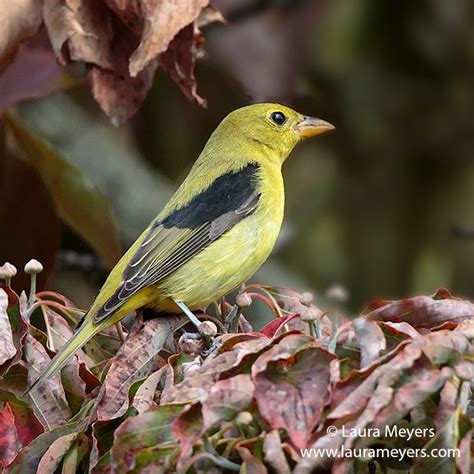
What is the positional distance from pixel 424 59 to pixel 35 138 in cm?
346

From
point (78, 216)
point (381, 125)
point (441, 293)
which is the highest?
point (441, 293)

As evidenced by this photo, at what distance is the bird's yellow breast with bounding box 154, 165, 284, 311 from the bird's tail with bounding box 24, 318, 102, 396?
1.94ft

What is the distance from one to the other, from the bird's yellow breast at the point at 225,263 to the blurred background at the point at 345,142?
75.4 inches

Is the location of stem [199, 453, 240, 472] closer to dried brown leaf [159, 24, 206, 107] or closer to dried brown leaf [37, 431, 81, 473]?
dried brown leaf [37, 431, 81, 473]

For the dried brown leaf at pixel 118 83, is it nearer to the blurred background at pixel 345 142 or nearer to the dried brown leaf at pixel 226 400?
the dried brown leaf at pixel 226 400

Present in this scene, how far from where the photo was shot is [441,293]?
3.00 meters

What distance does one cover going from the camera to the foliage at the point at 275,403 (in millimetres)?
2402

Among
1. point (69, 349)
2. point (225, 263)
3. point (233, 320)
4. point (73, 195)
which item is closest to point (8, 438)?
point (69, 349)

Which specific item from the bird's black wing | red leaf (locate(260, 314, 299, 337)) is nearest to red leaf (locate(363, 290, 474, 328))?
red leaf (locate(260, 314, 299, 337))

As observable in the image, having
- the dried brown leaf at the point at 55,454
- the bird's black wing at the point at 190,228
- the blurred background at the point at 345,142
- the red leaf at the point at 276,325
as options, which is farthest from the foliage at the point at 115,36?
the blurred background at the point at 345,142

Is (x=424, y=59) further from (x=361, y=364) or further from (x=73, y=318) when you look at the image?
(x=361, y=364)

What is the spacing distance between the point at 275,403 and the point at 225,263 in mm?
1784

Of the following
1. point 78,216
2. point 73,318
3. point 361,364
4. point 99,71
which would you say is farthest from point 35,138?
point 361,364

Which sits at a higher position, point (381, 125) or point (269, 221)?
point (269, 221)
